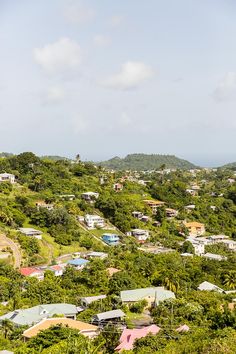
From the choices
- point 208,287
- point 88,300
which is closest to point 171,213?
point 208,287

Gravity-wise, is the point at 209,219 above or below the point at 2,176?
below

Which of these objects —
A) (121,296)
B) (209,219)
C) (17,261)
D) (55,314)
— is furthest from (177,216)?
(55,314)

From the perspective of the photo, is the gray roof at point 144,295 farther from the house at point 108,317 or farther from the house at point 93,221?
the house at point 93,221

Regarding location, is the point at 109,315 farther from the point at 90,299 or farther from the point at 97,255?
the point at 97,255

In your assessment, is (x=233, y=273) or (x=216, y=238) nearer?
(x=233, y=273)

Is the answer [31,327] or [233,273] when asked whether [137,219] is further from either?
[31,327]

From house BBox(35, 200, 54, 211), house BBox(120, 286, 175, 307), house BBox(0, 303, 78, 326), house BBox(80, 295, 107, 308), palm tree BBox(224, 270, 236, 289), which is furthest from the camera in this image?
house BBox(35, 200, 54, 211)

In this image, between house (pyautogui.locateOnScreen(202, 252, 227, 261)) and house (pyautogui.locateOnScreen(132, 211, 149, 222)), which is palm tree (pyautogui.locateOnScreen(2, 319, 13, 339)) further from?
house (pyautogui.locateOnScreen(132, 211, 149, 222))

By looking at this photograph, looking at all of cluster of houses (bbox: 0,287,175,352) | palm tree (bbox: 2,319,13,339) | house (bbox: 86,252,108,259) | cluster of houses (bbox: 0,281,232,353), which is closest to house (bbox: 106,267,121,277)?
house (bbox: 86,252,108,259)
